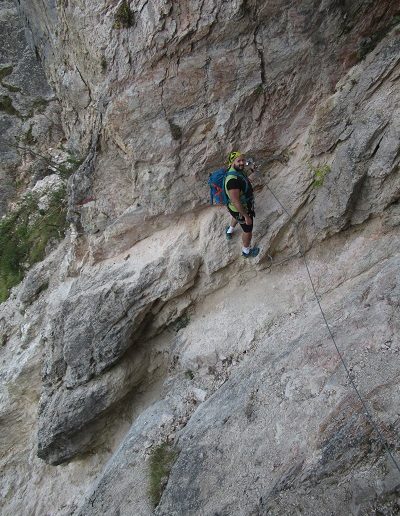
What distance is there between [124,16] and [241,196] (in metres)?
5.23

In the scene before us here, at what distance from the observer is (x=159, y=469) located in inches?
276

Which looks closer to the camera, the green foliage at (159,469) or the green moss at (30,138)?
the green foliage at (159,469)

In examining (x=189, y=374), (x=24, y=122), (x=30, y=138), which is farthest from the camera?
(x=24, y=122)

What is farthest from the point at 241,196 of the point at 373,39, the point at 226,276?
the point at 373,39

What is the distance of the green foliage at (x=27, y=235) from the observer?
51.2ft

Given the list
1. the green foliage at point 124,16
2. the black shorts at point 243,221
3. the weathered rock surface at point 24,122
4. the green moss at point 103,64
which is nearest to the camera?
the black shorts at point 243,221

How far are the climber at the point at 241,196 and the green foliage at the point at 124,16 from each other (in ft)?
13.7

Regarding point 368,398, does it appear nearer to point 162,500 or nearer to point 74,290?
point 162,500

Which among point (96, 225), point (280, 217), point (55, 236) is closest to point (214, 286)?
point (280, 217)

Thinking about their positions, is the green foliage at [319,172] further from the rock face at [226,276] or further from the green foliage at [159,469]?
the green foliage at [159,469]

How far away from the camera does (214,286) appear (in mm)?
9094

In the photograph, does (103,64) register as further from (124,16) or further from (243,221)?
(243,221)

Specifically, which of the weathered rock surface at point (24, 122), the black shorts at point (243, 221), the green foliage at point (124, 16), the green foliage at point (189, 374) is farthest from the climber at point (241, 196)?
the weathered rock surface at point (24, 122)

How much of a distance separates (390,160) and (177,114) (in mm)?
4937
